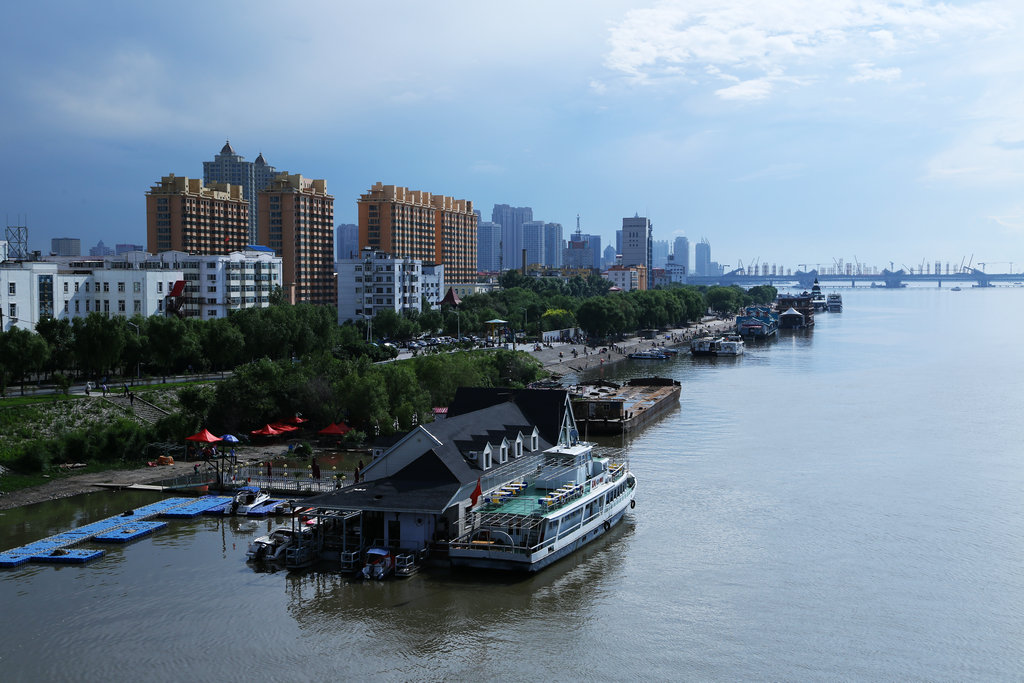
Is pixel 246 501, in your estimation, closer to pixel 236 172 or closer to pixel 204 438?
pixel 204 438

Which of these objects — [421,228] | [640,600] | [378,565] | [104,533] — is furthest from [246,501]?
[421,228]

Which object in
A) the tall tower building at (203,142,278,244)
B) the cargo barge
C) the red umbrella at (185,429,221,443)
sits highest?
the tall tower building at (203,142,278,244)

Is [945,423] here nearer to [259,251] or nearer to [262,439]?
[262,439]

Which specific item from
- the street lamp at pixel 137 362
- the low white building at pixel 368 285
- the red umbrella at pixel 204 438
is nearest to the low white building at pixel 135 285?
the street lamp at pixel 137 362

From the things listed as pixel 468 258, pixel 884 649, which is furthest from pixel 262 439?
pixel 468 258

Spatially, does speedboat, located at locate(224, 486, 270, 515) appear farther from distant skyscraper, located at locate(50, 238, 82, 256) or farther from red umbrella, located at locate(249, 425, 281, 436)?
distant skyscraper, located at locate(50, 238, 82, 256)

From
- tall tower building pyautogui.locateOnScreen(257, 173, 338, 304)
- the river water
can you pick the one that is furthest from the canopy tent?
tall tower building pyautogui.locateOnScreen(257, 173, 338, 304)

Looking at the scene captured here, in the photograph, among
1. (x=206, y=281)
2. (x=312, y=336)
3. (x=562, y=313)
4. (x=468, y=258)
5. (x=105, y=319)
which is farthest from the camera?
(x=468, y=258)
